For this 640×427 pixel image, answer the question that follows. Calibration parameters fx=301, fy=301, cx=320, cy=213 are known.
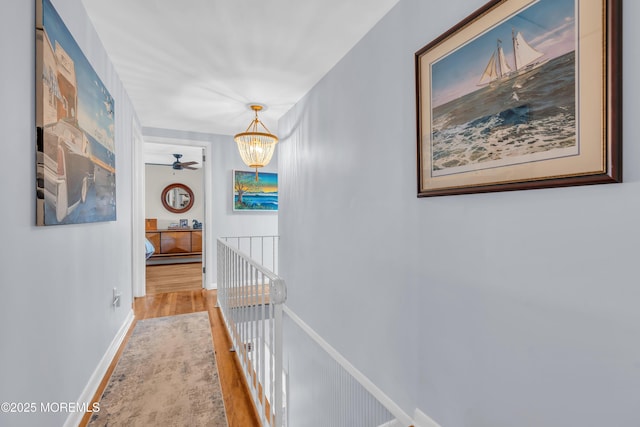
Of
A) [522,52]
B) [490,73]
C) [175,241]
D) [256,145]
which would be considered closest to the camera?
[522,52]

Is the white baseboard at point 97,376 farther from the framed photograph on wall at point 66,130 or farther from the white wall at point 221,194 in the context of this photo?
the white wall at point 221,194

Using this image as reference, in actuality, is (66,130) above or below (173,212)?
above

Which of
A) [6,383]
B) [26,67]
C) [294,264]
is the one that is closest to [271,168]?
[294,264]

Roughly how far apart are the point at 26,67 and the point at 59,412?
4.70 ft

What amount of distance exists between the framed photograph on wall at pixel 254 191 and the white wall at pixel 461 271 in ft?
6.84

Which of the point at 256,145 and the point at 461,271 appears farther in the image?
the point at 256,145

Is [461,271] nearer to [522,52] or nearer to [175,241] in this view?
[522,52]

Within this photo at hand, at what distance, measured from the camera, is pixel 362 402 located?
195 centimetres

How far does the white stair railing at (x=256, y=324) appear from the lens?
133 cm

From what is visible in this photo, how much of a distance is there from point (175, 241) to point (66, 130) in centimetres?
584

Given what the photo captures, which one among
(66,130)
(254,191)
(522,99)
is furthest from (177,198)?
(522,99)

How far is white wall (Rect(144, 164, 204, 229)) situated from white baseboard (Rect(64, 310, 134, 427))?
526 centimetres

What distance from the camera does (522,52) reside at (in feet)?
3.51

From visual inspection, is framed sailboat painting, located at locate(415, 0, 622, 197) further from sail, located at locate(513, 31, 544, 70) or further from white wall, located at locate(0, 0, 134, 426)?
white wall, located at locate(0, 0, 134, 426)
